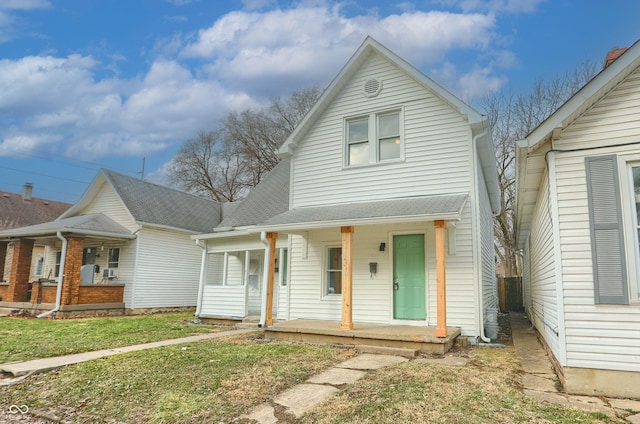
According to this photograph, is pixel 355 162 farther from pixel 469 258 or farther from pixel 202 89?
pixel 202 89

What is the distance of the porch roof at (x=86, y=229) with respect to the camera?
1430cm

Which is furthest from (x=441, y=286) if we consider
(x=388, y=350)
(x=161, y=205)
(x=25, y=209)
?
(x=25, y=209)

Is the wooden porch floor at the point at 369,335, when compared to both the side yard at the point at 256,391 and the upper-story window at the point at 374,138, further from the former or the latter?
the upper-story window at the point at 374,138

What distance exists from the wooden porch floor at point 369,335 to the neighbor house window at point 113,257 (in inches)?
396

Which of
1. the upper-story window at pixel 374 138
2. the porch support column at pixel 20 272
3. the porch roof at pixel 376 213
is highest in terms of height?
the upper-story window at pixel 374 138

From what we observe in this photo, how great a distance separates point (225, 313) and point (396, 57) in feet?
28.1

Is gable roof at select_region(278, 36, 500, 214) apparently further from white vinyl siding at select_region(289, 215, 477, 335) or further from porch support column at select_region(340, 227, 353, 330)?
porch support column at select_region(340, 227, 353, 330)

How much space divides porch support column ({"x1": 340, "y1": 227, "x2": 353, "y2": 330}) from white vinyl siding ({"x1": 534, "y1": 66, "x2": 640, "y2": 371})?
4107 mm

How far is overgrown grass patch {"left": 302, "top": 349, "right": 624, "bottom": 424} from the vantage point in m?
3.88

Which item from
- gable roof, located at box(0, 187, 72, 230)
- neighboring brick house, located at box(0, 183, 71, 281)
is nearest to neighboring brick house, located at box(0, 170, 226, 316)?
neighboring brick house, located at box(0, 183, 71, 281)

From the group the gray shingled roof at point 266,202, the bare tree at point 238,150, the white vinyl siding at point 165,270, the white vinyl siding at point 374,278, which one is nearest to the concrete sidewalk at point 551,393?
the white vinyl siding at point 374,278

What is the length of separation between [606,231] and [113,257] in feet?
54.3

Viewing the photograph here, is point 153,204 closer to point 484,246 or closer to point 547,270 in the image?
point 484,246

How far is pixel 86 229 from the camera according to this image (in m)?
14.5
